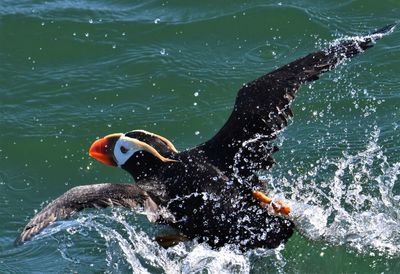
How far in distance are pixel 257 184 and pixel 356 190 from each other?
43.3 inches

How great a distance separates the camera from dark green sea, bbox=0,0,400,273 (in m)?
8.90

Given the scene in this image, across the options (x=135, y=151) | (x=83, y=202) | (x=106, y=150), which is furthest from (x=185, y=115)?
(x=83, y=202)

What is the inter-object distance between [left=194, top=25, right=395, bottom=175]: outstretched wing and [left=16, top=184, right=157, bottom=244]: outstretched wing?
1.27 metres

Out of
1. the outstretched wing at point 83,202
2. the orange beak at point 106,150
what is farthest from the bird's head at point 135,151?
the outstretched wing at point 83,202

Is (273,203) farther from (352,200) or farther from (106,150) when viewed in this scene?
(106,150)

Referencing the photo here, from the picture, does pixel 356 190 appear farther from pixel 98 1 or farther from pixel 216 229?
pixel 98 1

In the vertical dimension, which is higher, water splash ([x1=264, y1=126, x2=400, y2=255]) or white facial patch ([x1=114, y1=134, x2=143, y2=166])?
white facial patch ([x1=114, y1=134, x2=143, y2=166])

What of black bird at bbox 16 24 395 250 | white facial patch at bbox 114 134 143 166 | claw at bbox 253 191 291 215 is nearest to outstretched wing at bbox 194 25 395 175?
black bird at bbox 16 24 395 250

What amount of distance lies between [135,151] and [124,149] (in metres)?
0.14

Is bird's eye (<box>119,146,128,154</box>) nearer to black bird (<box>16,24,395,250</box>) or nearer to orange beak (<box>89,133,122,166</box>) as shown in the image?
black bird (<box>16,24,395,250</box>)

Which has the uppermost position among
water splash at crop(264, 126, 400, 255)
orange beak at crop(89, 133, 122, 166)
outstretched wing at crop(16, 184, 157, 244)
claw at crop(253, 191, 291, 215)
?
outstretched wing at crop(16, 184, 157, 244)

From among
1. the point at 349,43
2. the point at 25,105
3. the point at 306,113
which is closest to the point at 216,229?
the point at 349,43

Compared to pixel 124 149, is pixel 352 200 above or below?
below

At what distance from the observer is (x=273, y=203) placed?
863 cm
